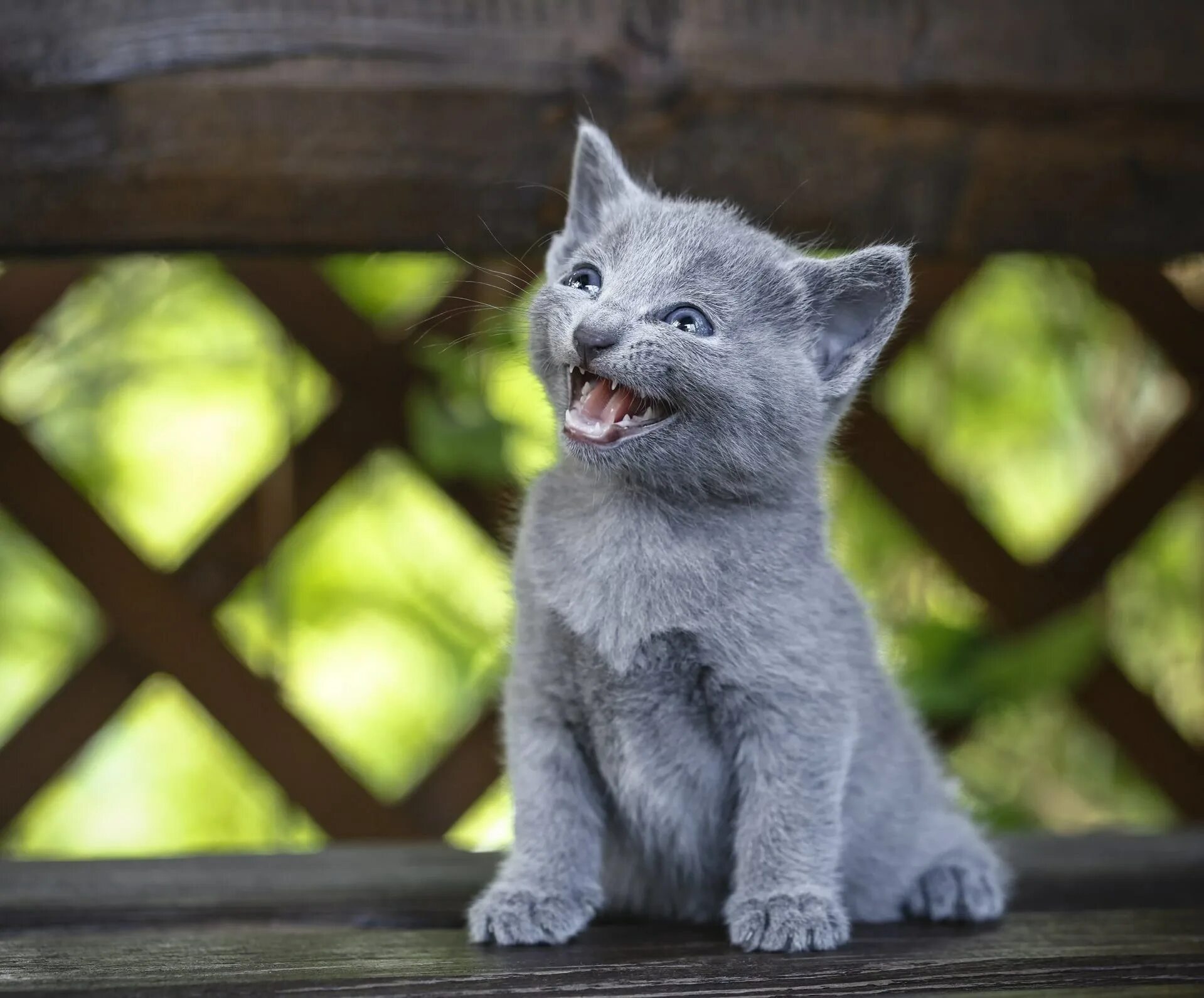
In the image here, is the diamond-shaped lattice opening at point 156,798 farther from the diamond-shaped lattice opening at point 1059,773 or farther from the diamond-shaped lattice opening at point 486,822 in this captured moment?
the diamond-shaped lattice opening at point 1059,773

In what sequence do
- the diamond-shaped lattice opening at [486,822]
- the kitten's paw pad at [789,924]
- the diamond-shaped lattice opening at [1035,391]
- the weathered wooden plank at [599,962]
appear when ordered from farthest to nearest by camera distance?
the diamond-shaped lattice opening at [1035,391], the diamond-shaped lattice opening at [486,822], the kitten's paw pad at [789,924], the weathered wooden plank at [599,962]

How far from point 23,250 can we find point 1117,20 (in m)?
1.29

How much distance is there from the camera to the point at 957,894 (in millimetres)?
1402

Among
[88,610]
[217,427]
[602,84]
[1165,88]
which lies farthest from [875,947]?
[217,427]

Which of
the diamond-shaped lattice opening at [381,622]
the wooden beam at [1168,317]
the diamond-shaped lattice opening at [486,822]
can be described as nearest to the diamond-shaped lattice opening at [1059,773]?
the wooden beam at [1168,317]

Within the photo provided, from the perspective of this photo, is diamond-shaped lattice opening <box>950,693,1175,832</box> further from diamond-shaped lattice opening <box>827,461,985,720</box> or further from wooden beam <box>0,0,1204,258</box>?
wooden beam <box>0,0,1204,258</box>

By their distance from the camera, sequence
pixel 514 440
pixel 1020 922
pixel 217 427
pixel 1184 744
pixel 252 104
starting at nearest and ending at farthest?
pixel 1020 922, pixel 252 104, pixel 514 440, pixel 1184 744, pixel 217 427

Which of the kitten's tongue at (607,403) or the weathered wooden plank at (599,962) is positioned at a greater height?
the kitten's tongue at (607,403)

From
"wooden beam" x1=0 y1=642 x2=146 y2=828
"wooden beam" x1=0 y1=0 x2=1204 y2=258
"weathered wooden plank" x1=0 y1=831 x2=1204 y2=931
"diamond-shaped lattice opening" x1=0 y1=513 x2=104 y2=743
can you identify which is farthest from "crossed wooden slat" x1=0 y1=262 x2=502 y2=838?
"wooden beam" x1=0 y1=0 x2=1204 y2=258

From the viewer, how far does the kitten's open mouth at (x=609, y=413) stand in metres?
1.17

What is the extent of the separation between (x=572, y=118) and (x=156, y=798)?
181cm

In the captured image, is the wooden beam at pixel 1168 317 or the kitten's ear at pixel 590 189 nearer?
the kitten's ear at pixel 590 189

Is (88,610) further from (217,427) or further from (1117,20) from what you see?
(1117,20)

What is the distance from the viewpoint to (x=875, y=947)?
125cm
